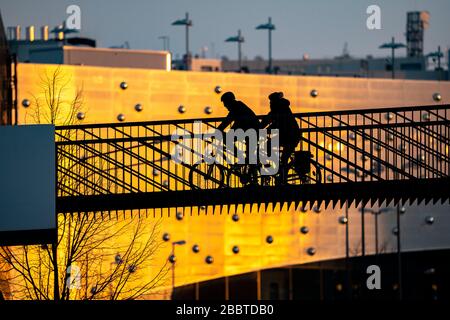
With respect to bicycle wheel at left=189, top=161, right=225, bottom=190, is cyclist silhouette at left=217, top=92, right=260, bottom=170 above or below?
above

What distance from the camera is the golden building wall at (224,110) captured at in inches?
2753

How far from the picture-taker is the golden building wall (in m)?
69.9

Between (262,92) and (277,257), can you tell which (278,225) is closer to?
(277,257)

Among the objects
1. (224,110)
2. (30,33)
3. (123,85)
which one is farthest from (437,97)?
(30,33)

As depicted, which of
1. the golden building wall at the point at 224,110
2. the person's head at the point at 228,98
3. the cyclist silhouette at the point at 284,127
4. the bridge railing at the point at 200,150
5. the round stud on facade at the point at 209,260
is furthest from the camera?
the round stud on facade at the point at 209,260

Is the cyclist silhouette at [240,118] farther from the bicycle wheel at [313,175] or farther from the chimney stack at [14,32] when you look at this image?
the chimney stack at [14,32]

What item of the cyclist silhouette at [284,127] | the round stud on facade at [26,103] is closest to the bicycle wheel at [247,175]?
the cyclist silhouette at [284,127]

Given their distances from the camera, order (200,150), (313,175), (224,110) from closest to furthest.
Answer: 1. (313,175)
2. (200,150)
3. (224,110)

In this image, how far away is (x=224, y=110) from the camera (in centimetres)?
7419

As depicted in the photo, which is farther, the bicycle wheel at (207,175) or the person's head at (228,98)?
the bicycle wheel at (207,175)

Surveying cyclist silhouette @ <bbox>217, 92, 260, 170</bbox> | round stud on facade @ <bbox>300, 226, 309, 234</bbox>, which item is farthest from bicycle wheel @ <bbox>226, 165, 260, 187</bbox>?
round stud on facade @ <bbox>300, 226, 309, 234</bbox>

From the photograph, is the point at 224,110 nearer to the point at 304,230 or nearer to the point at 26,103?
the point at 304,230

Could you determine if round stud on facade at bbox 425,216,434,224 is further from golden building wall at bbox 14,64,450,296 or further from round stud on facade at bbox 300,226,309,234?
round stud on facade at bbox 300,226,309,234
